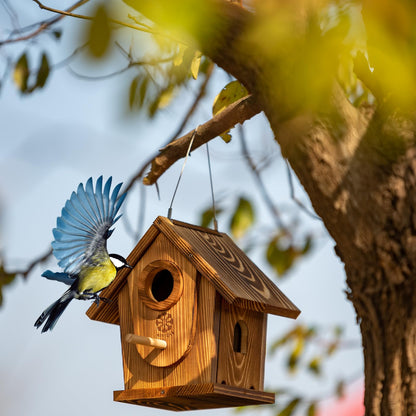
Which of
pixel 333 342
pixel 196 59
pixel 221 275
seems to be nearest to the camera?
pixel 221 275

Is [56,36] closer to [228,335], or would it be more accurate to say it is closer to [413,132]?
[228,335]

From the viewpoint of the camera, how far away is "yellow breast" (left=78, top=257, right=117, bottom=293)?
7.25ft

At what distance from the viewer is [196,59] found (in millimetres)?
2398

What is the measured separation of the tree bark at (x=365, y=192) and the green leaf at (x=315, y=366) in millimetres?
2061

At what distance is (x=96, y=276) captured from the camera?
222 centimetres

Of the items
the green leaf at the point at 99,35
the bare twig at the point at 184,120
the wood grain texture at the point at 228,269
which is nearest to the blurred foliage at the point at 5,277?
the bare twig at the point at 184,120

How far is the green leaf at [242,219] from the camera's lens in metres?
2.53

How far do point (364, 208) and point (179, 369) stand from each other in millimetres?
956

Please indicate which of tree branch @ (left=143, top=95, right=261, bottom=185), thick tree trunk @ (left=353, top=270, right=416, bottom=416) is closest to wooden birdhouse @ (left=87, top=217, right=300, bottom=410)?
tree branch @ (left=143, top=95, right=261, bottom=185)

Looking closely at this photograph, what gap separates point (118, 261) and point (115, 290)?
0.58 feet

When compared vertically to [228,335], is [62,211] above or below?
above

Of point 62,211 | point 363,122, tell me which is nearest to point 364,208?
point 363,122

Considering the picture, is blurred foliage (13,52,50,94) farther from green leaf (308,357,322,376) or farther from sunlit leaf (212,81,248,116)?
green leaf (308,357,322,376)

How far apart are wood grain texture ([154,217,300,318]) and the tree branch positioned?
13.2 inches
